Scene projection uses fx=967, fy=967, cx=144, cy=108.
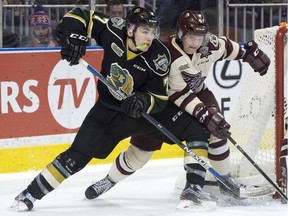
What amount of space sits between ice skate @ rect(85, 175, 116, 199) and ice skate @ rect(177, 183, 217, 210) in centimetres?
52

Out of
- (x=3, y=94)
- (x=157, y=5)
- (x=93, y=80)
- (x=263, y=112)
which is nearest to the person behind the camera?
(x=263, y=112)

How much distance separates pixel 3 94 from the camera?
20.1 feet

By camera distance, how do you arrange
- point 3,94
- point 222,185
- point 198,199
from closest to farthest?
point 198,199
point 222,185
point 3,94

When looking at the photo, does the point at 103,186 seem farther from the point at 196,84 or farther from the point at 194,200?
the point at 196,84

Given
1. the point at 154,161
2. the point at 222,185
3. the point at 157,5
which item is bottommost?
the point at 154,161

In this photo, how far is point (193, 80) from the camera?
16.1 feet

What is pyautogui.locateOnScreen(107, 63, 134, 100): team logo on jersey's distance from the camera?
479 cm

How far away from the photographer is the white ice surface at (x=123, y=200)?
4.88m

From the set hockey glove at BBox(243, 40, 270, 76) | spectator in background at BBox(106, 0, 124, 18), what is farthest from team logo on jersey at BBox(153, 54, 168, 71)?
spectator in background at BBox(106, 0, 124, 18)

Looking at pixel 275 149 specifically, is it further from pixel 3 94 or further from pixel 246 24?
pixel 246 24

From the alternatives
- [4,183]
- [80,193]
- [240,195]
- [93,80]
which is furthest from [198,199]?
[93,80]

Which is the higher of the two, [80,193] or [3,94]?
[3,94]

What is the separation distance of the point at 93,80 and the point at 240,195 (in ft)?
5.95

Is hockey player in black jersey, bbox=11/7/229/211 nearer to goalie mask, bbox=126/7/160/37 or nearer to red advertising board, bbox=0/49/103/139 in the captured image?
goalie mask, bbox=126/7/160/37
